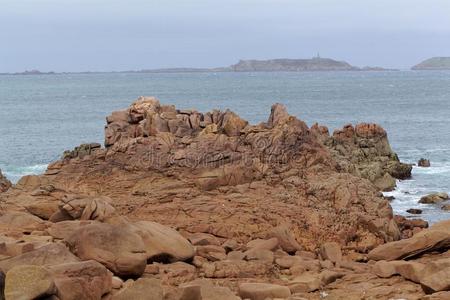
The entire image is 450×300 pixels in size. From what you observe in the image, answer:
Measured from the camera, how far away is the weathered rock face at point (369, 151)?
47.0 m

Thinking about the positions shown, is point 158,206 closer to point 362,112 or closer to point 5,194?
point 5,194

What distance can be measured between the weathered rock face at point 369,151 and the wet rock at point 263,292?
3126cm

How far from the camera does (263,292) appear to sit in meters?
15.2

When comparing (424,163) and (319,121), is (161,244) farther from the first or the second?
(319,121)

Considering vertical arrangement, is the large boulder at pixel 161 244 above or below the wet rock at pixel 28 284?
below

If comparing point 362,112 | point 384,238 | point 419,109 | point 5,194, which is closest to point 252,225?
point 384,238

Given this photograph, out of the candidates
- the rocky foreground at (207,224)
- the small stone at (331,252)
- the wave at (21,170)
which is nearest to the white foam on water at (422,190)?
the rocky foreground at (207,224)

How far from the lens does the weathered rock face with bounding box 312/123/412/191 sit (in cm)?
4700

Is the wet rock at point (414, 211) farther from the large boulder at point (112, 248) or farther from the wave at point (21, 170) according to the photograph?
the wave at point (21, 170)

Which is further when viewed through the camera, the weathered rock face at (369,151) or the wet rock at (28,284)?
the weathered rock face at (369,151)

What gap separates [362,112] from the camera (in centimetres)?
10425

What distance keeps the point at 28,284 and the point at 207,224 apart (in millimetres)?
10665

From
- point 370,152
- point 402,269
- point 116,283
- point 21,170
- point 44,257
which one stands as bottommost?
point 21,170

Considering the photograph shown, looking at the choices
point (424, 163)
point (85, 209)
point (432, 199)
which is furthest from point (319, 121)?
point (85, 209)
